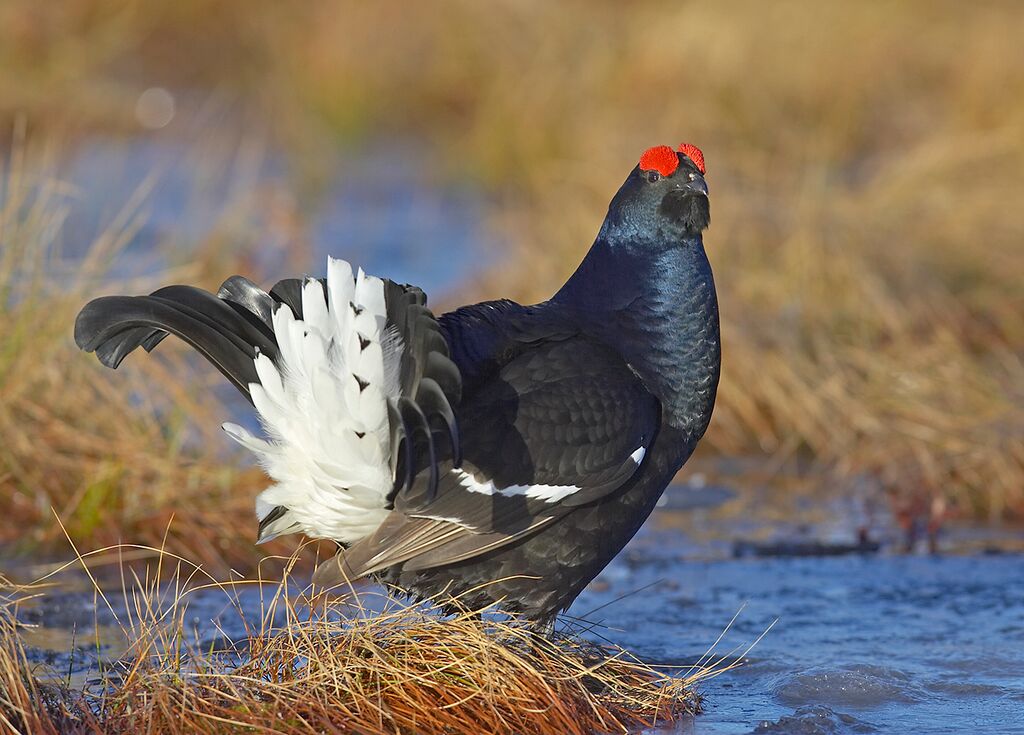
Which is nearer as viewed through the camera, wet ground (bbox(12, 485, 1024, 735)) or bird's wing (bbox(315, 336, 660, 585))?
bird's wing (bbox(315, 336, 660, 585))

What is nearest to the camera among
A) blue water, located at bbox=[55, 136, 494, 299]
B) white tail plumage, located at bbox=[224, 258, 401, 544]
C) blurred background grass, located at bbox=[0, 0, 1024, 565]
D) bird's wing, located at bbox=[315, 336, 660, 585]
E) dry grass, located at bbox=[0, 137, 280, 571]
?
white tail plumage, located at bbox=[224, 258, 401, 544]

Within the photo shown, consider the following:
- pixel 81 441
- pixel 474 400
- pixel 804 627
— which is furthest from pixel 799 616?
Answer: pixel 81 441

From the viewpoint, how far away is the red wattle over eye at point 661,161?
155 inches

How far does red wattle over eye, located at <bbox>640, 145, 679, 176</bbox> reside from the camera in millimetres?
3930

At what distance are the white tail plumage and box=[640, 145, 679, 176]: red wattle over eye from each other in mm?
953

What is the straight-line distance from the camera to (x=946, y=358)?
19.3 ft

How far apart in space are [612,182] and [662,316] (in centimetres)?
382

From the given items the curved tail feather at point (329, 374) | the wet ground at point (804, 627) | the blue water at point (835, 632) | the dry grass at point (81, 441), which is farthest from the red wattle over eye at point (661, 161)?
the dry grass at point (81, 441)

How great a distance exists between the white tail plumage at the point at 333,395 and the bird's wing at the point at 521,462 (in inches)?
4.8

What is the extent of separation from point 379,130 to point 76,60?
11.8 feet

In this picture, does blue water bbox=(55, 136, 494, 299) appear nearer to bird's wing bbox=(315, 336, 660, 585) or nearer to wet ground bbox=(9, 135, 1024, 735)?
wet ground bbox=(9, 135, 1024, 735)

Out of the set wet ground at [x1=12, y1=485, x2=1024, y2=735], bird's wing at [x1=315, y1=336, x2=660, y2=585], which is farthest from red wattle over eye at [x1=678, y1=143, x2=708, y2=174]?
wet ground at [x1=12, y1=485, x2=1024, y2=735]

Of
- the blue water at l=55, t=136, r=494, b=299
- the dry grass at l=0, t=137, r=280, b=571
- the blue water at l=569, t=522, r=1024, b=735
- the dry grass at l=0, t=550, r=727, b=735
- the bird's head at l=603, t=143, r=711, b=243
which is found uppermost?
the blue water at l=55, t=136, r=494, b=299

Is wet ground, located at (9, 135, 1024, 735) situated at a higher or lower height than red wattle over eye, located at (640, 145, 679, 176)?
lower
